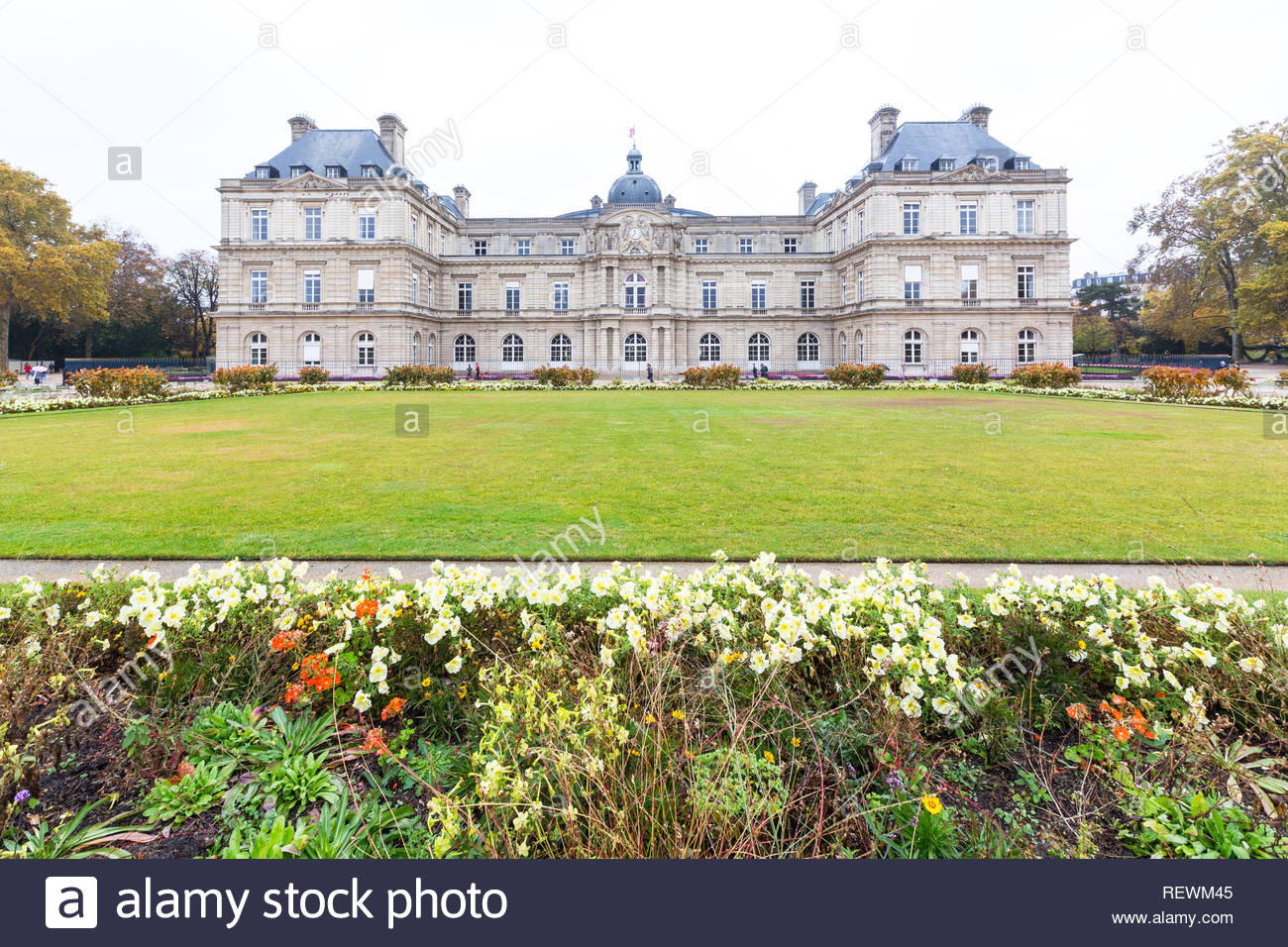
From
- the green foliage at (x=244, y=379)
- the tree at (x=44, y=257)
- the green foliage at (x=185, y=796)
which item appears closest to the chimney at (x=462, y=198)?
the tree at (x=44, y=257)

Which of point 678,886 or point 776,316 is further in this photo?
point 776,316

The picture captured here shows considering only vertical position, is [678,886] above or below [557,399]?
below

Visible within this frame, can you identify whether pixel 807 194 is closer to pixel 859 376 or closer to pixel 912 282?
pixel 912 282

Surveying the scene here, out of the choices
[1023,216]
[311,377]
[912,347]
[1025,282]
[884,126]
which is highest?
[884,126]

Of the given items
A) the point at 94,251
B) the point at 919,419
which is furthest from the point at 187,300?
the point at 919,419

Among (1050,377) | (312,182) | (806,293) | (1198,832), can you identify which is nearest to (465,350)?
(312,182)

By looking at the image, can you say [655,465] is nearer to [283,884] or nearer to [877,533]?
[877,533]

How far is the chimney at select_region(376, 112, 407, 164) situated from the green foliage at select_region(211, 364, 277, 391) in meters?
29.5

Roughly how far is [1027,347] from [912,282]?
10.9 m

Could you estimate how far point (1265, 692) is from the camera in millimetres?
3957

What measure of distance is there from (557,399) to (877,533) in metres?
24.6

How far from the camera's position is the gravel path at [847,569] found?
6750mm

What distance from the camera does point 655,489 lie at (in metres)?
10.9

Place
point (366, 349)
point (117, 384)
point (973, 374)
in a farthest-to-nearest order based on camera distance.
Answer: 1. point (366, 349)
2. point (973, 374)
3. point (117, 384)
